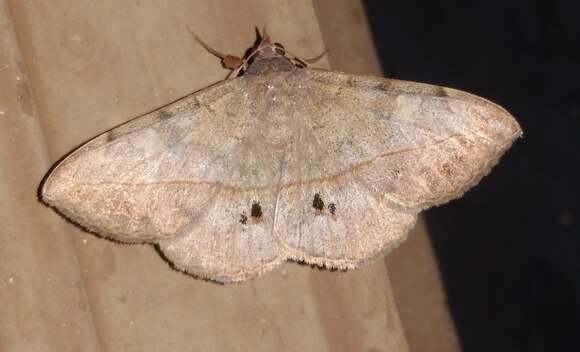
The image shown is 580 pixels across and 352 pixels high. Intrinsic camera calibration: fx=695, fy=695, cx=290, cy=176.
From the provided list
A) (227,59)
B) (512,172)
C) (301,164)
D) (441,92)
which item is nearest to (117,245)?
(301,164)

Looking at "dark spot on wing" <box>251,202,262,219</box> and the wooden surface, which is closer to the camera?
the wooden surface

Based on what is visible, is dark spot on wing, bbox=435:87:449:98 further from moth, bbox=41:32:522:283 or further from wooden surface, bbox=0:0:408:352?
wooden surface, bbox=0:0:408:352

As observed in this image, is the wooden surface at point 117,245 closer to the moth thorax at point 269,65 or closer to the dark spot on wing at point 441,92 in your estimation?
the moth thorax at point 269,65

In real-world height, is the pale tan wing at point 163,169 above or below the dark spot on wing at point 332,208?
above

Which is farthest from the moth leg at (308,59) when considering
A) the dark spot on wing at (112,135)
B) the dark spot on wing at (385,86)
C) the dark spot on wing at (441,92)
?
the dark spot on wing at (112,135)

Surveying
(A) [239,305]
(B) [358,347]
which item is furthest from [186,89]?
(B) [358,347]

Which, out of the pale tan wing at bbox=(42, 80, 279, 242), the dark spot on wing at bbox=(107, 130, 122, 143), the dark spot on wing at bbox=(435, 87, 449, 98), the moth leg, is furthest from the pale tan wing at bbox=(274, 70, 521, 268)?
the dark spot on wing at bbox=(107, 130, 122, 143)

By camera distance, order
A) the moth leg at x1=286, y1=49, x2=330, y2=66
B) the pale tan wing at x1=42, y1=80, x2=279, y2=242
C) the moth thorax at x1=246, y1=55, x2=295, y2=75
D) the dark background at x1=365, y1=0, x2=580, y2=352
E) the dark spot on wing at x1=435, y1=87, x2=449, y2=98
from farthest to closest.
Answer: the dark background at x1=365, y1=0, x2=580, y2=352, the moth leg at x1=286, y1=49, x2=330, y2=66, the moth thorax at x1=246, y1=55, x2=295, y2=75, the dark spot on wing at x1=435, y1=87, x2=449, y2=98, the pale tan wing at x1=42, y1=80, x2=279, y2=242

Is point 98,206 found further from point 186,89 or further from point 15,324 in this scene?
point 186,89
